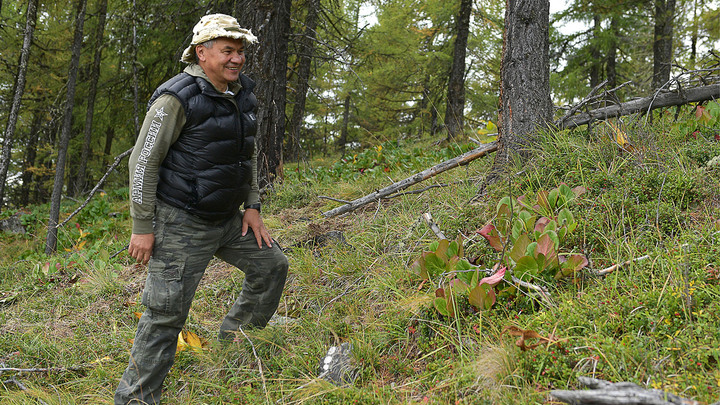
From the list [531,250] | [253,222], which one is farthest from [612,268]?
[253,222]

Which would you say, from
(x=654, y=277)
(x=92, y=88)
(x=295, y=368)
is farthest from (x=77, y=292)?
(x=92, y=88)

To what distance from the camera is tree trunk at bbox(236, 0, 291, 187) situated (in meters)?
6.36

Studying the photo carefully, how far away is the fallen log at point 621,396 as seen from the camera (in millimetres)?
1415

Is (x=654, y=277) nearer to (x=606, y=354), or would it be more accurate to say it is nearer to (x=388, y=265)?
(x=606, y=354)

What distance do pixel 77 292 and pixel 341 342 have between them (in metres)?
3.60

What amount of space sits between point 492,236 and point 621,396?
171cm

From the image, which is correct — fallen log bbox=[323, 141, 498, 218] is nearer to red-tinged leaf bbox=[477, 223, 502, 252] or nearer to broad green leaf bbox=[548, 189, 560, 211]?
broad green leaf bbox=[548, 189, 560, 211]

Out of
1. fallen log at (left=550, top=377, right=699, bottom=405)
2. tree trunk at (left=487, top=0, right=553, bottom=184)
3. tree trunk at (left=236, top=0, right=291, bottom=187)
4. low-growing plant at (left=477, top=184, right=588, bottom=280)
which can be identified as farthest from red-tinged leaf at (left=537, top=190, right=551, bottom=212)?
tree trunk at (left=236, top=0, right=291, bottom=187)

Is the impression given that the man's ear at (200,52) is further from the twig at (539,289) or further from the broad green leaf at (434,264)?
the twig at (539,289)

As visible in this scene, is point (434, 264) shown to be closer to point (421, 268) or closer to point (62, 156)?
point (421, 268)

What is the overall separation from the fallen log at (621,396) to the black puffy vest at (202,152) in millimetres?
2142

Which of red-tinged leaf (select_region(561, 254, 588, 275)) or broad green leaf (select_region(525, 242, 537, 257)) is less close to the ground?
broad green leaf (select_region(525, 242, 537, 257))

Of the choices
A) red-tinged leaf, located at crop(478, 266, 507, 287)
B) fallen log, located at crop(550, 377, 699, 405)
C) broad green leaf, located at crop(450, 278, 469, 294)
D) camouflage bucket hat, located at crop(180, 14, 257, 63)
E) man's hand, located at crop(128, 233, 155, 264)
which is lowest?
fallen log, located at crop(550, 377, 699, 405)

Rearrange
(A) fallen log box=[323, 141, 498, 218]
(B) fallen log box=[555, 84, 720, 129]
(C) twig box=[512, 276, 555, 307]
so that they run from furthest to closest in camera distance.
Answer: (A) fallen log box=[323, 141, 498, 218] < (B) fallen log box=[555, 84, 720, 129] < (C) twig box=[512, 276, 555, 307]
